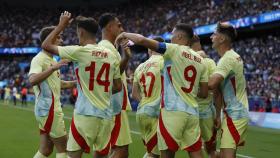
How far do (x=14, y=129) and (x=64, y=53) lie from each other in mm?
12235

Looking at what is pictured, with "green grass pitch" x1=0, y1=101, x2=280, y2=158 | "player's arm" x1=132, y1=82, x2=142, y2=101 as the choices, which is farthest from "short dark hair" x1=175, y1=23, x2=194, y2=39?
"green grass pitch" x1=0, y1=101, x2=280, y2=158

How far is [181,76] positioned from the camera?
6574 millimetres

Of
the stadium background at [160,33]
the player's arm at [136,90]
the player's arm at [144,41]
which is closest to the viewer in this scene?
the player's arm at [144,41]

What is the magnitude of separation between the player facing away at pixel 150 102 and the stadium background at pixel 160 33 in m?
2.12

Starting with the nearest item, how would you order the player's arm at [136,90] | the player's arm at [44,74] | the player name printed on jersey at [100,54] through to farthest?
1. the player name printed on jersey at [100,54]
2. the player's arm at [44,74]
3. the player's arm at [136,90]

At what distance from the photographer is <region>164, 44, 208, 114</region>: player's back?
6.52 m

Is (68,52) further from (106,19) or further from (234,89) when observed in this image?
(234,89)

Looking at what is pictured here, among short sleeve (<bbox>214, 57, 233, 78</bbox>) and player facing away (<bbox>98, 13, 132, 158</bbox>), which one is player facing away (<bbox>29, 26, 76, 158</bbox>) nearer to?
player facing away (<bbox>98, 13, 132, 158</bbox>)

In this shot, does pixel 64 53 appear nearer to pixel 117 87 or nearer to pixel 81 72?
pixel 81 72

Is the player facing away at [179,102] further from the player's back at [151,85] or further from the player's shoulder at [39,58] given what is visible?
the player's shoulder at [39,58]

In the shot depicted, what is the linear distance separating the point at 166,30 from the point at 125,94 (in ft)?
117

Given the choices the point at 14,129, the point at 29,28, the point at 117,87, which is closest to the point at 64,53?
the point at 117,87

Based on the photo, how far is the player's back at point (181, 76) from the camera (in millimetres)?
6523

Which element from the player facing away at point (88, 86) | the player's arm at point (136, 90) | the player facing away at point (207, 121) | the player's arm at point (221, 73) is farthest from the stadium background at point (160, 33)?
the player facing away at point (88, 86)
